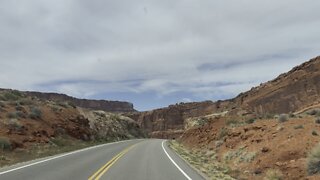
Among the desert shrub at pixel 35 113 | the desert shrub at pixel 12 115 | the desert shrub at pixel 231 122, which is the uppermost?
the desert shrub at pixel 35 113

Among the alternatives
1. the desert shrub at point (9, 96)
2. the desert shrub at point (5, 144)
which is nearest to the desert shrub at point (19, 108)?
the desert shrub at point (9, 96)

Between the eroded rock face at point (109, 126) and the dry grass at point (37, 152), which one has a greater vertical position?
the eroded rock face at point (109, 126)

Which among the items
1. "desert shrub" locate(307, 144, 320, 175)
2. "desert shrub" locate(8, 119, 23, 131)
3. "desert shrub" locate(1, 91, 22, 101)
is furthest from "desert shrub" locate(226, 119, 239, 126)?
"desert shrub" locate(307, 144, 320, 175)

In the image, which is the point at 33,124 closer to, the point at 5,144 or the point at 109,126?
the point at 5,144

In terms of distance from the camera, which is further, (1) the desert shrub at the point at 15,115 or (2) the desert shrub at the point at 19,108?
(2) the desert shrub at the point at 19,108

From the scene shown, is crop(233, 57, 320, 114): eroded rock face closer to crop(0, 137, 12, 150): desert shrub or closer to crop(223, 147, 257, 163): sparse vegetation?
crop(223, 147, 257, 163): sparse vegetation

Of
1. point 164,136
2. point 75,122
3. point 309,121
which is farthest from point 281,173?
point 164,136

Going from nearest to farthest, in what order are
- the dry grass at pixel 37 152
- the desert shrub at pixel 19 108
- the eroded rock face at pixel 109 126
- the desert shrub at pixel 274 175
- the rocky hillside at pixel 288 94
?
the desert shrub at pixel 274 175
the dry grass at pixel 37 152
the desert shrub at pixel 19 108
the eroded rock face at pixel 109 126
the rocky hillside at pixel 288 94

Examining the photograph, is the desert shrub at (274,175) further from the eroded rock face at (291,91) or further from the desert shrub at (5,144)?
the eroded rock face at (291,91)

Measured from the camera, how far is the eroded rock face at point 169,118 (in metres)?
155

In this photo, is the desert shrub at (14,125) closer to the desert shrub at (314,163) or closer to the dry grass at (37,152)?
the dry grass at (37,152)

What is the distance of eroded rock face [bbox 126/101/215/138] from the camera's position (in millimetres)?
154637

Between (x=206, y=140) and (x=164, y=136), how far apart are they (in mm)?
112611

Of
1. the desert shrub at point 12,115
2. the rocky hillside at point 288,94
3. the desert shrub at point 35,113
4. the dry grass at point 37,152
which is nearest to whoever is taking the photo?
the dry grass at point 37,152
